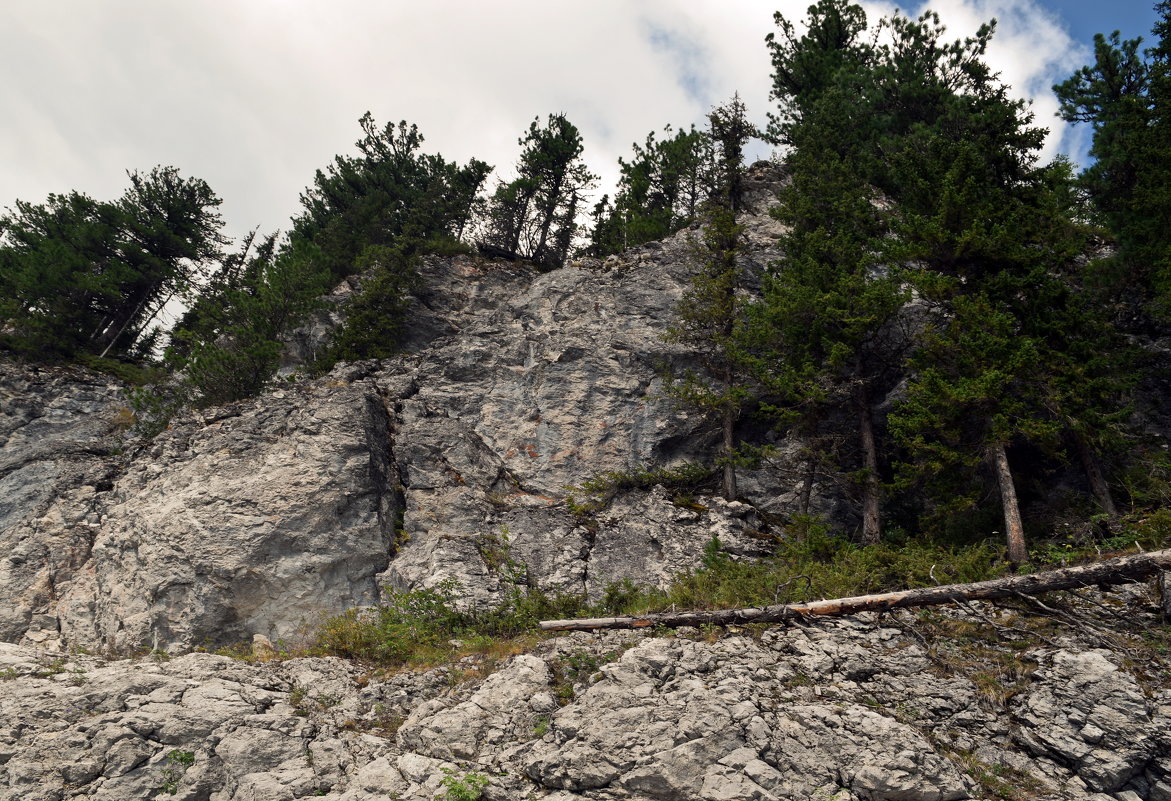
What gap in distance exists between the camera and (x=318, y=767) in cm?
920

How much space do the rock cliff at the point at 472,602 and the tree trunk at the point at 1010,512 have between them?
10.2 feet

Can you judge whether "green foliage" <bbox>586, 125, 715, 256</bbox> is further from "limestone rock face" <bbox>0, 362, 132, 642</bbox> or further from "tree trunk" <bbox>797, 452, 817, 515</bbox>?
"limestone rock face" <bbox>0, 362, 132, 642</bbox>

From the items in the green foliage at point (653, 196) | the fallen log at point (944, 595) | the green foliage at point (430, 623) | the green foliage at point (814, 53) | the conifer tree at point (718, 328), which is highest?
the green foliage at point (814, 53)

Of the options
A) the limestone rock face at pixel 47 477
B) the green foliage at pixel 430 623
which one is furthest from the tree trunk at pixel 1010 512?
the limestone rock face at pixel 47 477

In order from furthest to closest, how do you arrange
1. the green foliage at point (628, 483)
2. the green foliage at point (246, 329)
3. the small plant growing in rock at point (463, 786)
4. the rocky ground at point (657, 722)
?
1. the green foliage at point (246, 329)
2. the green foliage at point (628, 483)
3. the small plant growing in rock at point (463, 786)
4. the rocky ground at point (657, 722)

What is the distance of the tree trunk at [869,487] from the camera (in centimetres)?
1594

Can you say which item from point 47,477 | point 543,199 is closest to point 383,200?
point 543,199

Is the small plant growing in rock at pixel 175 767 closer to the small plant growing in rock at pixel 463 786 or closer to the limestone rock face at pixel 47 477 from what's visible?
the small plant growing in rock at pixel 463 786

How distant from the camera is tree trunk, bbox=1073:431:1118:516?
13312 mm

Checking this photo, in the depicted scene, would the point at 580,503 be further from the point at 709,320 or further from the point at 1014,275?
the point at 1014,275

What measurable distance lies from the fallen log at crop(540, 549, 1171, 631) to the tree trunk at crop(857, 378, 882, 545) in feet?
17.3

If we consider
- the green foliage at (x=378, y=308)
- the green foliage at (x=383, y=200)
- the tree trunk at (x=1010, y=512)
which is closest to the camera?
the tree trunk at (x=1010, y=512)

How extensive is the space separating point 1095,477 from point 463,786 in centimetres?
1478

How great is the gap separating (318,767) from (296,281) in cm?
2197
